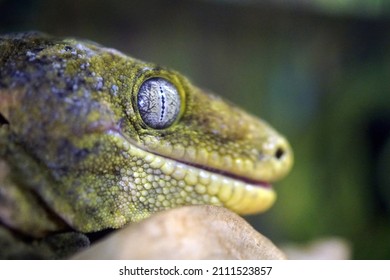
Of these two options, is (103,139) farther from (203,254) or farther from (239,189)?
(239,189)

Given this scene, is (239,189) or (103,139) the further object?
(239,189)

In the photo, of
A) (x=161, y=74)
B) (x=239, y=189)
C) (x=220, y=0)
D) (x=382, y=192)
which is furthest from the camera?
(x=220, y=0)

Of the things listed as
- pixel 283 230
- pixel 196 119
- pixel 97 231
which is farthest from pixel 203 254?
pixel 283 230

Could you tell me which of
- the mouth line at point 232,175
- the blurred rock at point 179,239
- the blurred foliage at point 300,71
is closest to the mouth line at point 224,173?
the mouth line at point 232,175

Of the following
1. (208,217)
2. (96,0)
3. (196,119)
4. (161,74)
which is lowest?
Answer: (208,217)

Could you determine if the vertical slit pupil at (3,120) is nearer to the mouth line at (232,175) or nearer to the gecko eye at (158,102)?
the gecko eye at (158,102)
